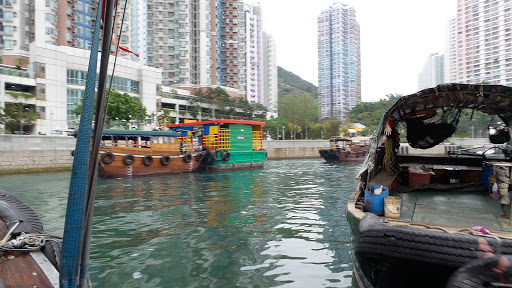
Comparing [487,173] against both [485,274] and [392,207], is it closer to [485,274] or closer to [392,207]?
[392,207]

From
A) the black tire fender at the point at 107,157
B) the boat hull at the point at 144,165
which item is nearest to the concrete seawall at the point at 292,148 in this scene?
the boat hull at the point at 144,165

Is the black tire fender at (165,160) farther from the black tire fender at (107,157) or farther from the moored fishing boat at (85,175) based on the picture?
the moored fishing boat at (85,175)

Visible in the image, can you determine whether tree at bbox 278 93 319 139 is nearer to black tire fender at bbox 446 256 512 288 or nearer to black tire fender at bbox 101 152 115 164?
black tire fender at bbox 101 152 115 164

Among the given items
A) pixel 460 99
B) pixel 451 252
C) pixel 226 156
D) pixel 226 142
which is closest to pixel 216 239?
pixel 451 252

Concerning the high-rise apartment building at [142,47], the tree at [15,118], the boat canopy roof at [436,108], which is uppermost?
the high-rise apartment building at [142,47]

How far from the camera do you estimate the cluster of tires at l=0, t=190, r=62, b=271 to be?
2.30m

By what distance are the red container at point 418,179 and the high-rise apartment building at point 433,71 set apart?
61.1 m

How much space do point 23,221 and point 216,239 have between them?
Answer: 9.16 ft

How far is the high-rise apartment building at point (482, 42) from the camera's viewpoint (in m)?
42.9

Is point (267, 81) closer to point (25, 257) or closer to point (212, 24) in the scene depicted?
point (212, 24)

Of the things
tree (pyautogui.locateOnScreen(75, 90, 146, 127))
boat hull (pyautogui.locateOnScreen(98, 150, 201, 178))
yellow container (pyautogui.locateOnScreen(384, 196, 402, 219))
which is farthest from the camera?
tree (pyautogui.locateOnScreen(75, 90, 146, 127))

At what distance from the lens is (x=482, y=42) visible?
151 feet

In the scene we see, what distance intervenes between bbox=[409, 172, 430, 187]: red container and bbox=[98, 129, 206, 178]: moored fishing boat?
39.5ft

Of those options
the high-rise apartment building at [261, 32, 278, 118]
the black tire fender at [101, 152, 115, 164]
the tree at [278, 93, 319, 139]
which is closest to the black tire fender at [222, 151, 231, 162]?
the black tire fender at [101, 152, 115, 164]
